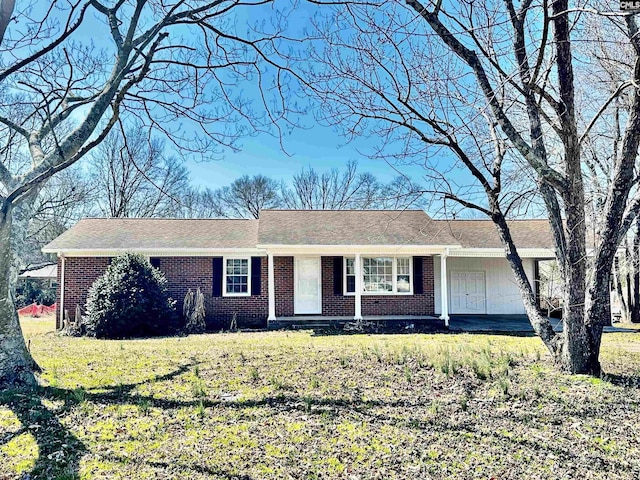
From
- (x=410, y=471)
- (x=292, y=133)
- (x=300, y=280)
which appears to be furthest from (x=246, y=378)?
(x=300, y=280)

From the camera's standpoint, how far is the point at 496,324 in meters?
15.6

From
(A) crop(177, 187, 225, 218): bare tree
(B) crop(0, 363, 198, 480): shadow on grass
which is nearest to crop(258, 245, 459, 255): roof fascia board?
Answer: (B) crop(0, 363, 198, 480): shadow on grass

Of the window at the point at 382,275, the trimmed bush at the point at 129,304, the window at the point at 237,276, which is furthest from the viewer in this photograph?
the window at the point at 382,275

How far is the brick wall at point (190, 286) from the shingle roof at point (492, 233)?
753cm

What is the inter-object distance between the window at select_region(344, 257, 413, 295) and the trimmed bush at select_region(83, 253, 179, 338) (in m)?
6.18

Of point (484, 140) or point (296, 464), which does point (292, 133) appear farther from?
point (296, 464)

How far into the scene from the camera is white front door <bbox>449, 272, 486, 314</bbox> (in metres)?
18.6

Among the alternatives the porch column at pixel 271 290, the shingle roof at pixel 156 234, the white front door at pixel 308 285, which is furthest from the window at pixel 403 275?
the shingle roof at pixel 156 234

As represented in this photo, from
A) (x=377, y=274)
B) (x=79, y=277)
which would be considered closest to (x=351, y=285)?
(x=377, y=274)

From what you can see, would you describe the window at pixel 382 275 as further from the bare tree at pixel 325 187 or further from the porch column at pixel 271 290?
the bare tree at pixel 325 187

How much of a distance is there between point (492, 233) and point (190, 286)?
11921mm

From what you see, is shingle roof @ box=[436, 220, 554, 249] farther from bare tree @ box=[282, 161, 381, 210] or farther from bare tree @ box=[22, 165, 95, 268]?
bare tree @ box=[282, 161, 381, 210]

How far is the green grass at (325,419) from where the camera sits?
3920 millimetres

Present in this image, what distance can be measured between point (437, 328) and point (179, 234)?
972 centimetres
